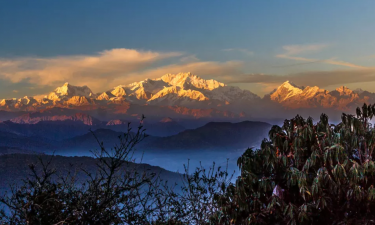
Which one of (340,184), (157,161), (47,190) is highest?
(47,190)

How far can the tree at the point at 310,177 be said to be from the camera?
9.88m

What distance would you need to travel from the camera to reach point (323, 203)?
31.9 ft

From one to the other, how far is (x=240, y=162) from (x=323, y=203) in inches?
122

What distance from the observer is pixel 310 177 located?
34.3 ft

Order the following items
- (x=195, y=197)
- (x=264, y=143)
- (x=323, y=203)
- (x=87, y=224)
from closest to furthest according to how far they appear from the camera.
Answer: (x=87, y=224) → (x=323, y=203) → (x=264, y=143) → (x=195, y=197)

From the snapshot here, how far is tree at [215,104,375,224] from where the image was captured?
988 centimetres

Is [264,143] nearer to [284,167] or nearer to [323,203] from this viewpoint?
[284,167]

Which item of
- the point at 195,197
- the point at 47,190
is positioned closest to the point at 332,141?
the point at 195,197

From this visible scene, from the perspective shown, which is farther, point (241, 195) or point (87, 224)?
point (241, 195)

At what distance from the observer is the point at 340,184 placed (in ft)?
32.7

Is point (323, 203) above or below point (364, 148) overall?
below

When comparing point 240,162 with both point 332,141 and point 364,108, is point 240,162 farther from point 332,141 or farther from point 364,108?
point 364,108

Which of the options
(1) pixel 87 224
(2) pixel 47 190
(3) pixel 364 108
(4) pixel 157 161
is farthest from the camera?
→ (4) pixel 157 161

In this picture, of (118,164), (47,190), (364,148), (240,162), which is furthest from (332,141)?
(47,190)
